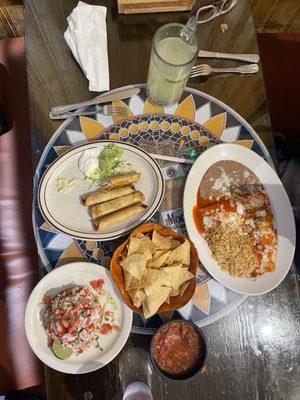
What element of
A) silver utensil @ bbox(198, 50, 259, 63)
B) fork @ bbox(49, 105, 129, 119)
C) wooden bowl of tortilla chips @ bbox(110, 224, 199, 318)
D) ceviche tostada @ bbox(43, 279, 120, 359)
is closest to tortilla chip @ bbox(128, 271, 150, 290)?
wooden bowl of tortilla chips @ bbox(110, 224, 199, 318)

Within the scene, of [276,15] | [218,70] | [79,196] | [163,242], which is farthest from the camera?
[276,15]

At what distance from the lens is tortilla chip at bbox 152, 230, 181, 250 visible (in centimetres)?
122

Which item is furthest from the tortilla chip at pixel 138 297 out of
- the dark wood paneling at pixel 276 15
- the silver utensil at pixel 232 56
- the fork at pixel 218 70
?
the dark wood paneling at pixel 276 15

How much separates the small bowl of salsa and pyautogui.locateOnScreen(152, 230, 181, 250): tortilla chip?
25 cm

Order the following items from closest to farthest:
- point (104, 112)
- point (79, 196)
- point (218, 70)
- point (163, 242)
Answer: point (163, 242) < point (79, 196) < point (104, 112) < point (218, 70)

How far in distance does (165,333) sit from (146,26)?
131cm

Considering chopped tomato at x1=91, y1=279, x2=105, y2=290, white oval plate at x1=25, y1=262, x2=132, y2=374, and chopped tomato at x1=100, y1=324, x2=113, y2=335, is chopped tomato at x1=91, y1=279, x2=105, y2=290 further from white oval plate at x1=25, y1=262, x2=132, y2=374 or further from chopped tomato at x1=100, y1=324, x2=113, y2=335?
chopped tomato at x1=100, y1=324, x2=113, y2=335

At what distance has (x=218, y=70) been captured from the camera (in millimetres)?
1572

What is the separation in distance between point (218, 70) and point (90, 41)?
575 mm

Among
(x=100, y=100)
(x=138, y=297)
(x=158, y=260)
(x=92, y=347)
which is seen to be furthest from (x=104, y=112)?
(x=92, y=347)

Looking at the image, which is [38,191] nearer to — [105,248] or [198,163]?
[105,248]

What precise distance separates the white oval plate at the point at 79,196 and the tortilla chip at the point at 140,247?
12 centimetres

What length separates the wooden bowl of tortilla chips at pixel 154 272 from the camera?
113 cm

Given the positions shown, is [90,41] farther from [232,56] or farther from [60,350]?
[60,350]
